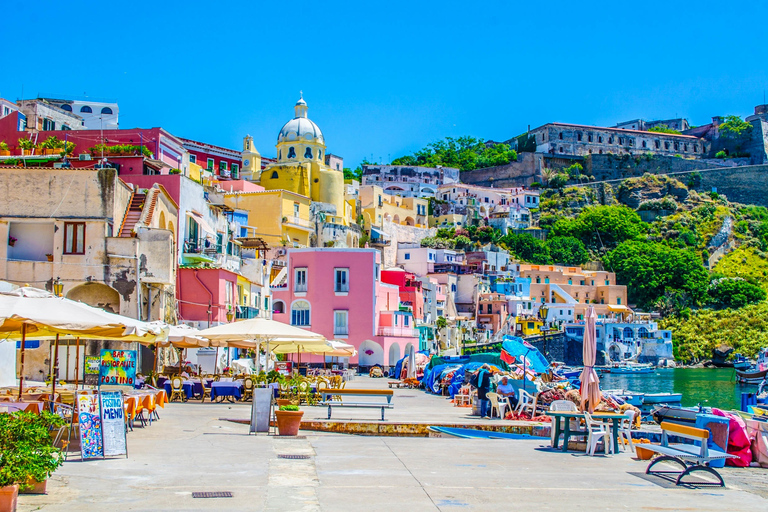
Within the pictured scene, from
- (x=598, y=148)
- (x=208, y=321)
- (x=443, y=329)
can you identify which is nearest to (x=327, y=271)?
(x=208, y=321)

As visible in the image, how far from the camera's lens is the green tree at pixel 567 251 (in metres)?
103

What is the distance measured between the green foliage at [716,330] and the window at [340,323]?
5813 cm

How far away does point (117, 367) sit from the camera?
64.2ft

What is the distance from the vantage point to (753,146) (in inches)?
5148

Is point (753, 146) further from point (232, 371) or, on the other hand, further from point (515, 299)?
point (232, 371)

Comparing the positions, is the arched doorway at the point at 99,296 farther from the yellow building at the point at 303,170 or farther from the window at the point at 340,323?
the yellow building at the point at 303,170

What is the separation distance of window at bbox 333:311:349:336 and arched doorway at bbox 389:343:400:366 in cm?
331

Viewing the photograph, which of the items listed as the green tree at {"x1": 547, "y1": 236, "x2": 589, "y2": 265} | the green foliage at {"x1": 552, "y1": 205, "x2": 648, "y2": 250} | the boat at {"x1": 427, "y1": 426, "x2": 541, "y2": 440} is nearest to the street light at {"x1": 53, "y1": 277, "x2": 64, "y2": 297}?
the boat at {"x1": 427, "y1": 426, "x2": 541, "y2": 440}

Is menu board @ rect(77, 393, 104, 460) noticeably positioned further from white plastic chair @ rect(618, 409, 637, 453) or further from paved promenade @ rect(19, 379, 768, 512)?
white plastic chair @ rect(618, 409, 637, 453)

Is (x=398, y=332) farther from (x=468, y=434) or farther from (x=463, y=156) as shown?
(x=463, y=156)

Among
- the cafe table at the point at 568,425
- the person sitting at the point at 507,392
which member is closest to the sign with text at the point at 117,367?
the person sitting at the point at 507,392

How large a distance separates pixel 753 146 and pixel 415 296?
313 feet

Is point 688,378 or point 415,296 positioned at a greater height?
point 415,296

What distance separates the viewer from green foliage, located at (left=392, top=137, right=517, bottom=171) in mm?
123688
